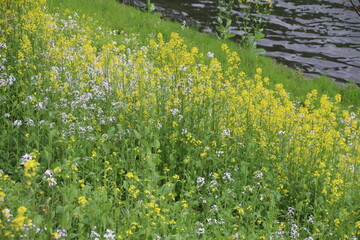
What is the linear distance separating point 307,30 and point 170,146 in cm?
1201

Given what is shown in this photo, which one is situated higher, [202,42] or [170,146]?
[202,42]

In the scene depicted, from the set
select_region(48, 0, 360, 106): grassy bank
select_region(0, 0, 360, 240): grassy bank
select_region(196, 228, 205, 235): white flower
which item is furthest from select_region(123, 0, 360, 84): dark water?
select_region(196, 228, 205, 235): white flower

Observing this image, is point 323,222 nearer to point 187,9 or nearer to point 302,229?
point 302,229

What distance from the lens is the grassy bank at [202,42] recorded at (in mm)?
11109

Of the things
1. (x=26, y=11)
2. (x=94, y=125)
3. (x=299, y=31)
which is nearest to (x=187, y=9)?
(x=299, y=31)

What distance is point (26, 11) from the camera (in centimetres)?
695

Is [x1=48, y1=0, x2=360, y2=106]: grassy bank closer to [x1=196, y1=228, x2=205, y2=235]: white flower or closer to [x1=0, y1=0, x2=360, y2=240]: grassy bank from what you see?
[x1=0, y1=0, x2=360, y2=240]: grassy bank

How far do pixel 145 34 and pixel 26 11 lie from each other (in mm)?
4704

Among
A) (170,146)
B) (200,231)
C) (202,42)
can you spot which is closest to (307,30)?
(202,42)

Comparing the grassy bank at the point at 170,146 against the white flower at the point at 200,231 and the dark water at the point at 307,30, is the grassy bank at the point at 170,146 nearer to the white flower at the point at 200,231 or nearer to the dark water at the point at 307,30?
the white flower at the point at 200,231

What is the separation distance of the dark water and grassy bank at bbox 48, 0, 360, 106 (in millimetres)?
1653

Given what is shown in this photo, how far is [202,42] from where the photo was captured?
12047 mm

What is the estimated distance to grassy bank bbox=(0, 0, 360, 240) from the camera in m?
4.47

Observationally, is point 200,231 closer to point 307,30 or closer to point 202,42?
point 202,42
